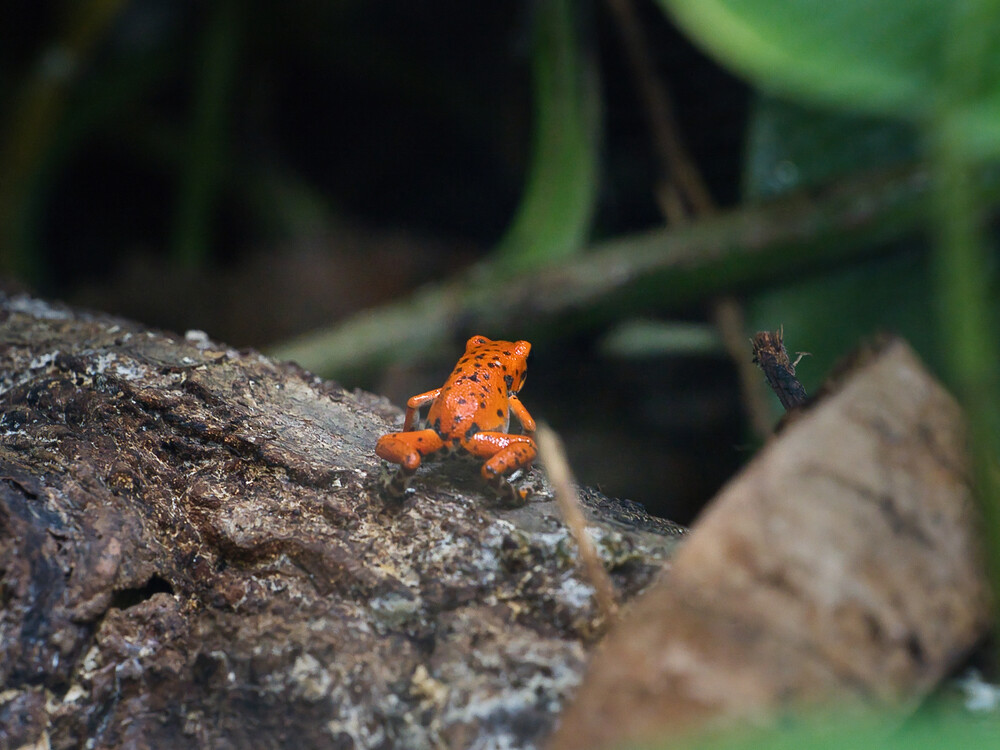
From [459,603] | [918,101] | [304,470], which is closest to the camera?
[918,101]

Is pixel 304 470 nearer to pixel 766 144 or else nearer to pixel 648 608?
pixel 648 608

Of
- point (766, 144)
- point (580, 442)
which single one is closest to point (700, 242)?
point (766, 144)

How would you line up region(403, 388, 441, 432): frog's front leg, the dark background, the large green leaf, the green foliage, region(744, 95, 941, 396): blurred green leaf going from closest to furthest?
the green foliage < the large green leaf < region(403, 388, 441, 432): frog's front leg < region(744, 95, 941, 396): blurred green leaf < the dark background

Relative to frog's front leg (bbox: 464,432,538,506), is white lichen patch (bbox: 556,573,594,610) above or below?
below

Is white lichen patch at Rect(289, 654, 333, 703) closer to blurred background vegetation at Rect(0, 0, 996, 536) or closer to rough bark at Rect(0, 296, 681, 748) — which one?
rough bark at Rect(0, 296, 681, 748)

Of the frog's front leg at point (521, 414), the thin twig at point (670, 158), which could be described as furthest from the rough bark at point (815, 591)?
the thin twig at point (670, 158)

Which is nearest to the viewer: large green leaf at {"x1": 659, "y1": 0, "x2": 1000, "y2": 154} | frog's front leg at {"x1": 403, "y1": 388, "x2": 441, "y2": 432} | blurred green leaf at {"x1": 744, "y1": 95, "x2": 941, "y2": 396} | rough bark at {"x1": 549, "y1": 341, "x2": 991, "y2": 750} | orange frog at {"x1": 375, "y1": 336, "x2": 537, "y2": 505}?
rough bark at {"x1": 549, "y1": 341, "x2": 991, "y2": 750}

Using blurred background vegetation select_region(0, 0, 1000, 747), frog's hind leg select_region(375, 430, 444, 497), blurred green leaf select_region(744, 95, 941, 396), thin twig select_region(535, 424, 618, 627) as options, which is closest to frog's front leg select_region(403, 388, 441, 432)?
frog's hind leg select_region(375, 430, 444, 497)

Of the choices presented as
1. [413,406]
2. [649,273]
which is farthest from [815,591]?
[649,273]
